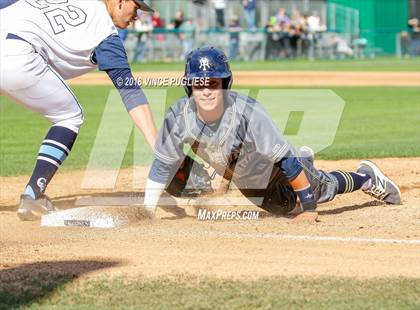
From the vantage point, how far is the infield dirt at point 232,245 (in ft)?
→ 18.9

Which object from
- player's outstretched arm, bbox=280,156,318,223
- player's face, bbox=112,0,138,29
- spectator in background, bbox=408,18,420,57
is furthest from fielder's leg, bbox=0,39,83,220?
spectator in background, bbox=408,18,420,57

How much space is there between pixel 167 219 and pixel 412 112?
34.4 ft

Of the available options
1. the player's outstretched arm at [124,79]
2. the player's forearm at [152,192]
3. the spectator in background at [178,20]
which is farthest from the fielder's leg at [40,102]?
the spectator in background at [178,20]

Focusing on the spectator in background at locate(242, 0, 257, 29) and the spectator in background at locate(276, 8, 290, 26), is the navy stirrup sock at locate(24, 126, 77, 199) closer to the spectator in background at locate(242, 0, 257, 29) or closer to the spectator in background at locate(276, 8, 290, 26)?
the spectator in background at locate(276, 8, 290, 26)

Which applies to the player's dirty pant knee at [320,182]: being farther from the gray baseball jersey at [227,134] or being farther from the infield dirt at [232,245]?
the gray baseball jersey at [227,134]

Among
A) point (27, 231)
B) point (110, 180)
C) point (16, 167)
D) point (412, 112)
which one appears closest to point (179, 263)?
point (27, 231)

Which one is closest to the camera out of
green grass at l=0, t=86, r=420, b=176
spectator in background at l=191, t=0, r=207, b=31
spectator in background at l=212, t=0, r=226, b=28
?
green grass at l=0, t=86, r=420, b=176

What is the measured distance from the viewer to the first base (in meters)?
7.72

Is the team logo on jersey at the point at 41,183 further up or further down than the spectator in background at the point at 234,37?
further up

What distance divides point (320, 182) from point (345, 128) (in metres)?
7.78

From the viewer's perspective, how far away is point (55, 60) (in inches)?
313

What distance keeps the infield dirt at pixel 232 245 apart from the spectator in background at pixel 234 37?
2914cm

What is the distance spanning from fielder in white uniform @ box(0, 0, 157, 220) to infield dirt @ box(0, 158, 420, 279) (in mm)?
672

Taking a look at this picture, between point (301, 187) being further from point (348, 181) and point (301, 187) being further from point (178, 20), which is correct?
point (178, 20)
